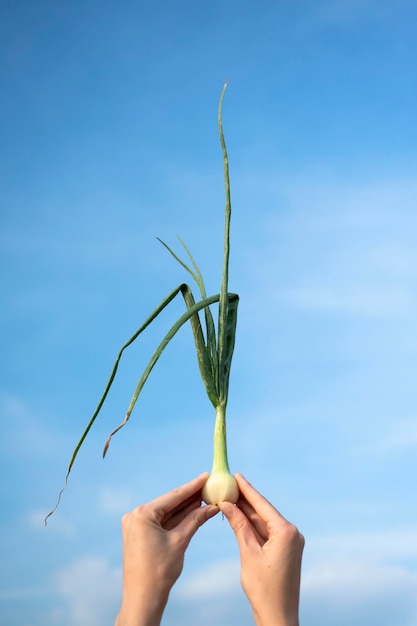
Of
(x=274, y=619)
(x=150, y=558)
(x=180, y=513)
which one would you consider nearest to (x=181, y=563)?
(x=150, y=558)

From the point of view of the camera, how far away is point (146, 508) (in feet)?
7.76

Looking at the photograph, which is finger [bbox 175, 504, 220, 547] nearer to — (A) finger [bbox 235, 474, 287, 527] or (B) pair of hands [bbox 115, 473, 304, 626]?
(B) pair of hands [bbox 115, 473, 304, 626]

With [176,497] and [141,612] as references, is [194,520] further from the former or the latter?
[141,612]

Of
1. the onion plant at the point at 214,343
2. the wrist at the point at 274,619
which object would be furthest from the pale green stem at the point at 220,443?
the wrist at the point at 274,619

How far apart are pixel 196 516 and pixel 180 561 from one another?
0.57 ft

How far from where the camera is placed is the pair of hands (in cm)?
225

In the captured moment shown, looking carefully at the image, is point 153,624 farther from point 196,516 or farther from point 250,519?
point 250,519

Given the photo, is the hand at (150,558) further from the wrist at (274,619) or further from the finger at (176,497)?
the wrist at (274,619)

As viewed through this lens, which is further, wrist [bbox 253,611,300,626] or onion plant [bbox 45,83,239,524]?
onion plant [bbox 45,83,239,524]

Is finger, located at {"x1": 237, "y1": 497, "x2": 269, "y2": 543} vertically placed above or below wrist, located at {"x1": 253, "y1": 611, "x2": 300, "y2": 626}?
above

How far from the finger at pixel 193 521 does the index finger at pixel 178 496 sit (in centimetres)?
6

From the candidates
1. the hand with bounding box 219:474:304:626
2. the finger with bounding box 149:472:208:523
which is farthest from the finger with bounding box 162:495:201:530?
the hand with bounding box 219:474:304:626

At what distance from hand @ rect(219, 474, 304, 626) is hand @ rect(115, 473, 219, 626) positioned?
0.21 metres

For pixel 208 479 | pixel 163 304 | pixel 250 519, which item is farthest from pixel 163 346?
pixel 250 519
